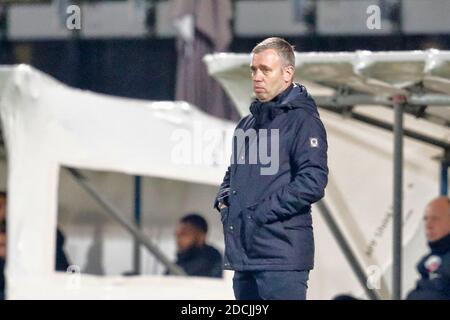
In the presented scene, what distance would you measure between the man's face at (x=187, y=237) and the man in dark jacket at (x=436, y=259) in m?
1.45

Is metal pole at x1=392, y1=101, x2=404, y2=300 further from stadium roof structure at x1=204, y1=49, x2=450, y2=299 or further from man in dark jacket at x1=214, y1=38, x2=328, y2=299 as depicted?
man in dark jacket at x1=214, y1=38, x2=328, y2=299

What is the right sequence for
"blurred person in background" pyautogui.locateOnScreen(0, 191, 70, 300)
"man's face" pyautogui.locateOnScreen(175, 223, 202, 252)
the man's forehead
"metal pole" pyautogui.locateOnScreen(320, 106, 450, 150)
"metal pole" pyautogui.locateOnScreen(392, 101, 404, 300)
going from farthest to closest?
"man's face" pyautogui.locateOnScreen(175, 223, 202, 252) < "blurred person in background" pyautogui.locateOnScreen(0, 191, 70, 300) < the man's forehead < "metal pole" pyautogui.locateOnScreen(320, 106, 450, 150) < "metal pole" pyautogui.locateOnScreen(392, 101, 404, 300)

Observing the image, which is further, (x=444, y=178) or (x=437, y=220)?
(x=444, y=178)

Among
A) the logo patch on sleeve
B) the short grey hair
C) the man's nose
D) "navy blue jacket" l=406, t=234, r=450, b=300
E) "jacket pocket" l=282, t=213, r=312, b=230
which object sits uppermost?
the short grey hair

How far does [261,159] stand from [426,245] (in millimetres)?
3781

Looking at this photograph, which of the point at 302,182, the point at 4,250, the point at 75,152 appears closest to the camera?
the point at 302,182

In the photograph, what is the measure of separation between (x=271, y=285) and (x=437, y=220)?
325 cm

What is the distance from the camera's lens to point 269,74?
4578 mm

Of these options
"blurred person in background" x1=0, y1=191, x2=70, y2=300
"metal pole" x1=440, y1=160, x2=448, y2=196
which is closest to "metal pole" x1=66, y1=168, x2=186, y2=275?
"blurred person in background" x1=0, y1=191, x2=70, y2=300

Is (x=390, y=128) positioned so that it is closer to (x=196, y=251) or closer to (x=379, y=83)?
(x=379, y=83)

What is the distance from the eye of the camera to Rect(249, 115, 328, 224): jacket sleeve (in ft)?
14.8

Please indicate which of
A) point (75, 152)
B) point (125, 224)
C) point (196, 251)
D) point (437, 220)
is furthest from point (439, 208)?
point (75, 152)
